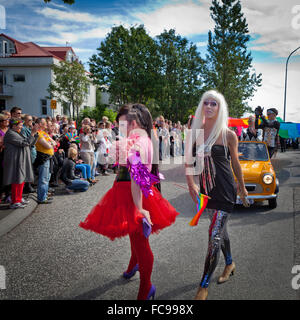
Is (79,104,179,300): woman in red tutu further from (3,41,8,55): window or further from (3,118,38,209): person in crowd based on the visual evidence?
(3,41,8,55): window

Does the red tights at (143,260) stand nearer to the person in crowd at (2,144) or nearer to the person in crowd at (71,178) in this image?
the person in crowd at (2,144)

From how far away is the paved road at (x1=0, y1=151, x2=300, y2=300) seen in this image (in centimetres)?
294

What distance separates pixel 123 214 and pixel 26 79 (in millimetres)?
36577

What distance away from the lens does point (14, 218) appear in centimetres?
536

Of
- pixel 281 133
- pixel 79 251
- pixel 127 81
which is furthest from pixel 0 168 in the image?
pixel 127 81

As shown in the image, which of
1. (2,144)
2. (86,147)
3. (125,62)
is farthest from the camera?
(125,62)

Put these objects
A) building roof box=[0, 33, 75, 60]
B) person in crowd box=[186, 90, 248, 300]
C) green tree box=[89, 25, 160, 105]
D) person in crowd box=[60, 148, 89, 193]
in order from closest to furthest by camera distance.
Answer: person in crowd box=[186, 90, 248, 300] < person in crowd box=[60, 148, 89, 193] < green tree box=[89, 25, 160, 105] < building roof box=[0, 33, 75, 60]

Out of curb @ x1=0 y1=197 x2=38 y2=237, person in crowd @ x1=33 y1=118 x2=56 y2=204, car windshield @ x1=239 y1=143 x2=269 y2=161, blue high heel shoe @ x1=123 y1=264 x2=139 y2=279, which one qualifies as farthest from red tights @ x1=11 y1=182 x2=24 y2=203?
car windshield @ x1=239 y1=143 x2=269 y2=161

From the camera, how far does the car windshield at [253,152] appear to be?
6973mm

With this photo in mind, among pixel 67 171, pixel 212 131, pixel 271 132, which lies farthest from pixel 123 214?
pixel 271 132

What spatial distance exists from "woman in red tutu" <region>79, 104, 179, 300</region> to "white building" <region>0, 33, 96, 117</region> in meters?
33.2

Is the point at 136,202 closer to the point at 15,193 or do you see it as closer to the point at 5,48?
the point at 15,193
